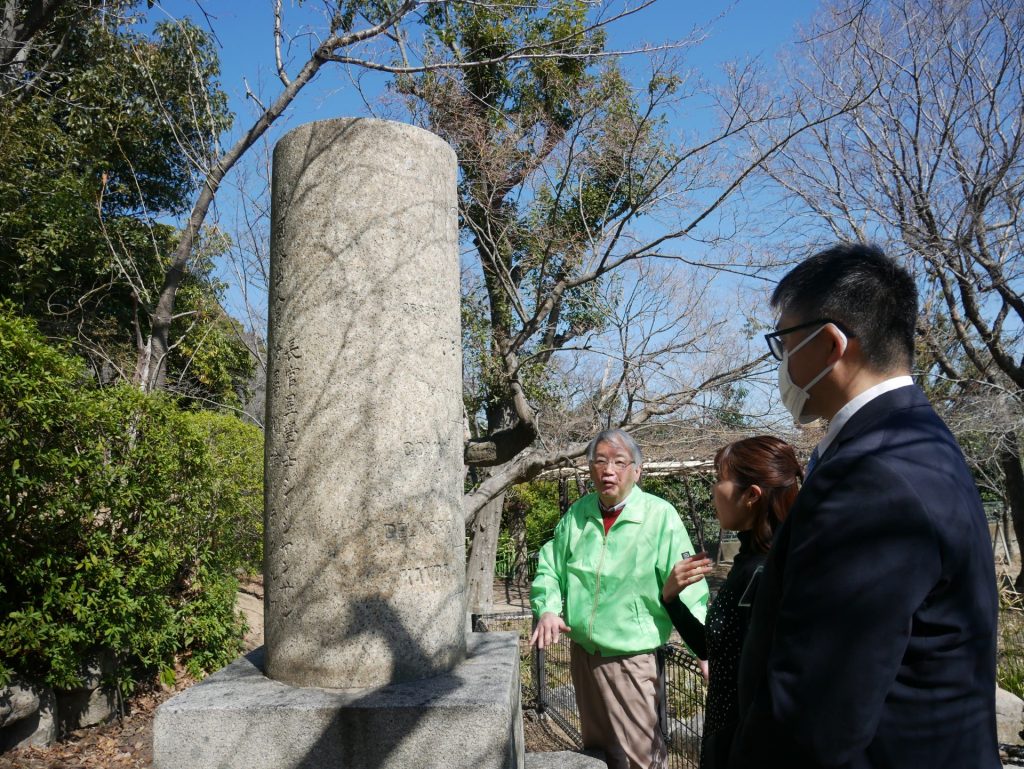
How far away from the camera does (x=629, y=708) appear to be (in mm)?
3373

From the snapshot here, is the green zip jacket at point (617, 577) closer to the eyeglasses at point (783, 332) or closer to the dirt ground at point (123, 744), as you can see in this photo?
the eyeglasses at point (783, 332)

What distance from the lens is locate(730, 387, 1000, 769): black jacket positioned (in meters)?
1.15

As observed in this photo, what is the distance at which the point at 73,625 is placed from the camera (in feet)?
18.0

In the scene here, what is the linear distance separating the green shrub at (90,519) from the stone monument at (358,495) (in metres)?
3.42

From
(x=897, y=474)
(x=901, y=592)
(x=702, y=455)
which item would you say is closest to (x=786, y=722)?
(x=901, y=592)

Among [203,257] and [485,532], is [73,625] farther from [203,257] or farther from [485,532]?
[485,532]

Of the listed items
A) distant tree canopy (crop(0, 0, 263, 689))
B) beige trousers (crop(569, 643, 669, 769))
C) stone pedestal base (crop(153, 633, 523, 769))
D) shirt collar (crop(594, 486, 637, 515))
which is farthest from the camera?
distant tree canopy (crop(0, 0, 263, 689))

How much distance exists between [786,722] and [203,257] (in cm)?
1131

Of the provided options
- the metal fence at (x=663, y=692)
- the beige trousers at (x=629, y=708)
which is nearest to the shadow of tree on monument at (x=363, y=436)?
the beige trousers at (x=629, y=708)

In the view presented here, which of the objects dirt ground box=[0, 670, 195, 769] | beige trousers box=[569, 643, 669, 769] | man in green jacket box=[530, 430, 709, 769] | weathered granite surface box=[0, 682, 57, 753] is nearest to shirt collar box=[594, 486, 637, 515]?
man in green jacket box=[530, 430, 709, 769]

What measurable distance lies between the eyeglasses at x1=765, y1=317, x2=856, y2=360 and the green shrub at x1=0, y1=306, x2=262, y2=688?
4968mm

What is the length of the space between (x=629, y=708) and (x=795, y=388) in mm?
2260

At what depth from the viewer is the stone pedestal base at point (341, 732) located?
214cm

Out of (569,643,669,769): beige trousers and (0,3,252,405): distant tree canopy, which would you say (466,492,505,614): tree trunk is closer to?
(0,3,252,405): distant tree canopy
